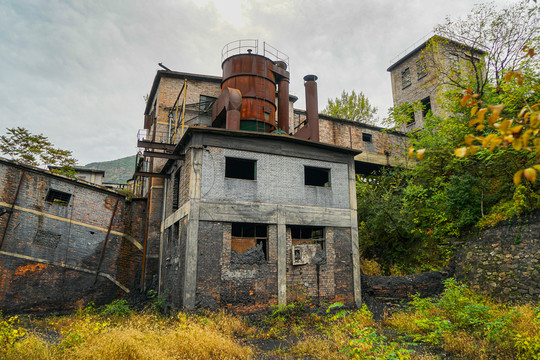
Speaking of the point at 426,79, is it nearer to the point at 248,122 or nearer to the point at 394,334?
the point at 248,122

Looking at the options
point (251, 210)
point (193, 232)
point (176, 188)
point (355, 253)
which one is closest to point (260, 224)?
point (251, 210)

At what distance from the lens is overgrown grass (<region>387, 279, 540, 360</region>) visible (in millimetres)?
7277

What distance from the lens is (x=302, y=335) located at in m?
10.1

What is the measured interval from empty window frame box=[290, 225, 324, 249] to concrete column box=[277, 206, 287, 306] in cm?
62

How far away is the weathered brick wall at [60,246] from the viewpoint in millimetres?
12773

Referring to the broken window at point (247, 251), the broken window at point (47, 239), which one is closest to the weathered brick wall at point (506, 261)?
the broken window at point (247, 251)

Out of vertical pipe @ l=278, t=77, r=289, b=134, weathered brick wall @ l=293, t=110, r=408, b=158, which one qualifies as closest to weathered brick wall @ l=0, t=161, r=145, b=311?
vertical pipe @ l=278, t=77, r=289, b=134

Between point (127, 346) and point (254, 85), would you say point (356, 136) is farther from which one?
point (127, 346)

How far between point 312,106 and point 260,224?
21.9 ft

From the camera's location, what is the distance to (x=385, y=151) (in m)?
21.9

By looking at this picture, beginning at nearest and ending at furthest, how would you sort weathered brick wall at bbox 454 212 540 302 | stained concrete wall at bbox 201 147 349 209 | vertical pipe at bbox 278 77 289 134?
1. weathered brick wall at bbox 454 212 540 302
2. stained concrete wall at bbox 201 147 349 209
3. vertical pipe at bbox 278 77 289 134

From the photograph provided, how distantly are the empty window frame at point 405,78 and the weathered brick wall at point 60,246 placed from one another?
22.3 m

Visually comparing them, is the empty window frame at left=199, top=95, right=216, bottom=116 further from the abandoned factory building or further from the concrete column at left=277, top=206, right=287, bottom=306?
the concrete column at left=277, top=206, right=287, bottom=306

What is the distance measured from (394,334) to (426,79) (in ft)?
70.2
